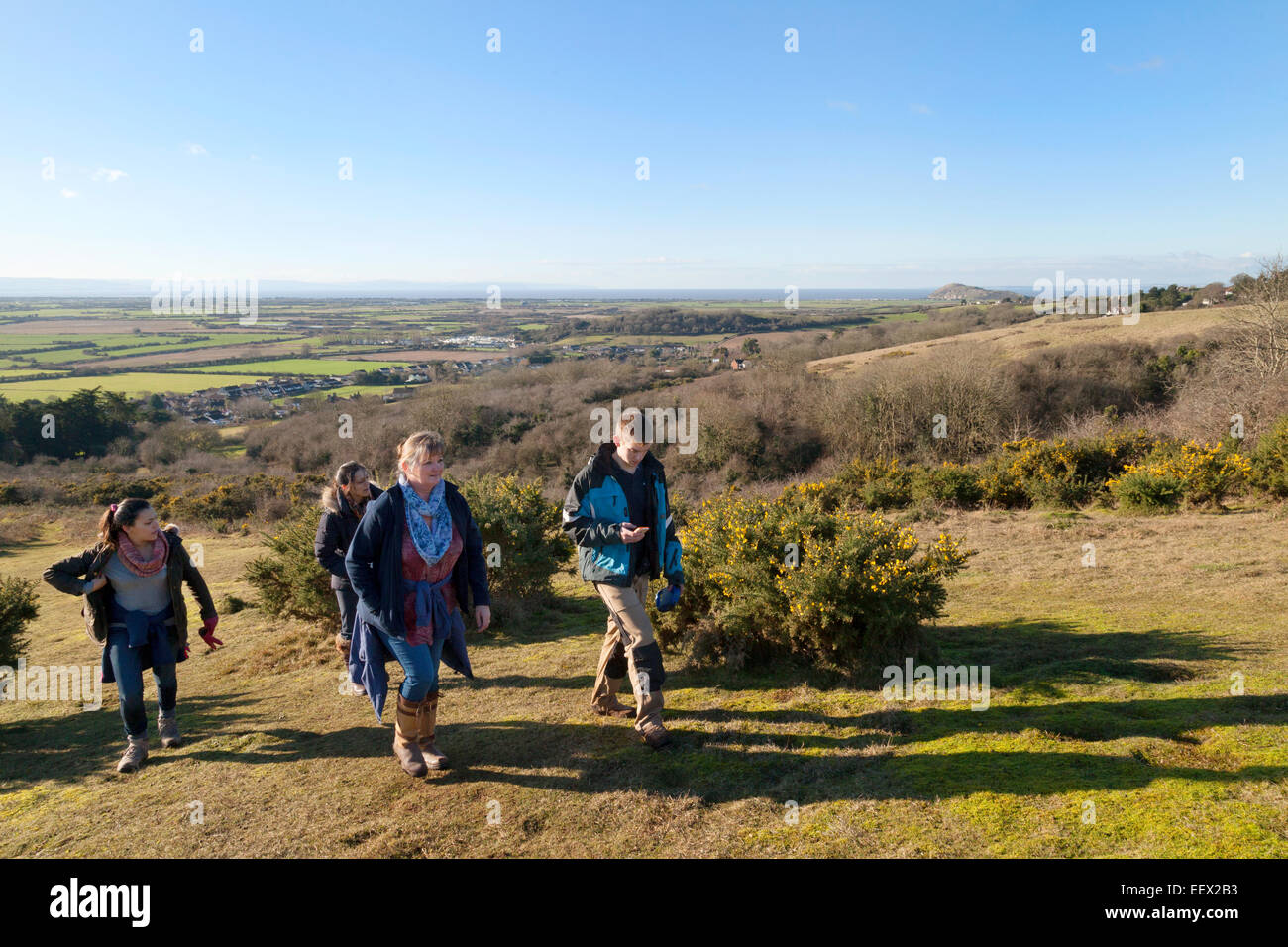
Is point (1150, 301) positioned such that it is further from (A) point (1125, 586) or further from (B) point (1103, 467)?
(A) point (1125, 586)

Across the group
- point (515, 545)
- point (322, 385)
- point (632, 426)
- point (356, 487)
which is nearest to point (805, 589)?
point (632, 426)

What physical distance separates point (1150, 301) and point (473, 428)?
47.6 meters

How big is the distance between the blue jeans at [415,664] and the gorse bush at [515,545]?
3.50 meters

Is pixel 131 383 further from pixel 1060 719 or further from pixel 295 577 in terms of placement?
pixel 1060 719

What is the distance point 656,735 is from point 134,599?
357 cm

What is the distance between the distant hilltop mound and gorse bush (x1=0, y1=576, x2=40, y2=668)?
8898cm

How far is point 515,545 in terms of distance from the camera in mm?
7863

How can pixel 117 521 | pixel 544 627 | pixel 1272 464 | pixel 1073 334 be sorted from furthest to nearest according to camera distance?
pixel 1073 334 → pixel 1272 464 → pixel 544 627 → pixel 117 521

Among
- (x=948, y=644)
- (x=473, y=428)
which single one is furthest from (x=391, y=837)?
(x=473, y=428)

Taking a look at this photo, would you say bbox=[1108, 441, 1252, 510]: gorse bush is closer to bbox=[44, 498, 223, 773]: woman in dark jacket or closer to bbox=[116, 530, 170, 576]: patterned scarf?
bbox=[44, 498, 223, 773]: woman in dark jacket

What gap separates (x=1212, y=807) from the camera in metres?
3.07

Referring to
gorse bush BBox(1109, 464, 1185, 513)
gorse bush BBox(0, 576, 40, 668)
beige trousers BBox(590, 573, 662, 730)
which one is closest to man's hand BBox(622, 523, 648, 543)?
beige trousers BBox(590, 573, 662, 730)

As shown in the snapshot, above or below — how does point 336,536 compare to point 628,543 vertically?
below

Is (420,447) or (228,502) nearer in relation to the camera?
(420,447)
